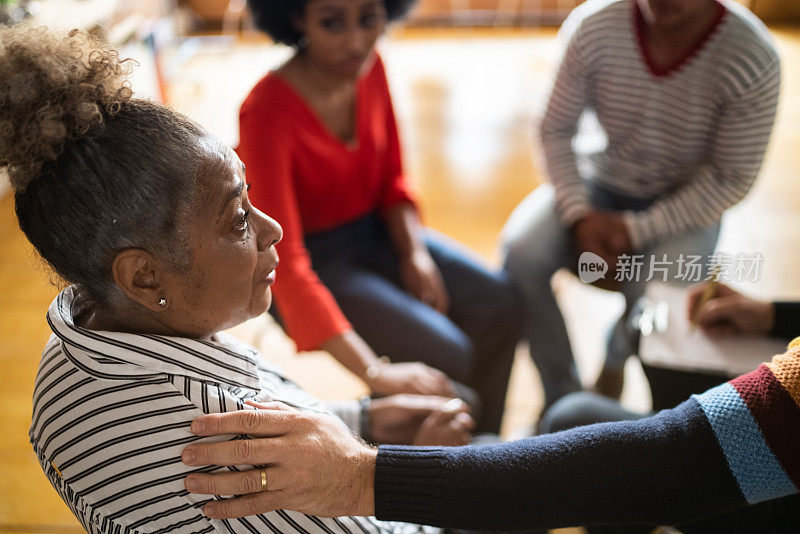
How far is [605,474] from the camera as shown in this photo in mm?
766

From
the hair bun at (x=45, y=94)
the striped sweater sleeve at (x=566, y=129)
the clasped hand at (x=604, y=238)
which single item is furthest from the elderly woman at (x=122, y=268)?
the striped sweater sleeve at (x=566, y=129)

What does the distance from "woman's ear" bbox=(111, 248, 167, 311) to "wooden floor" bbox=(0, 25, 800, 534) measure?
0.48 feet

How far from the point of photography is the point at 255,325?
77.2 inches

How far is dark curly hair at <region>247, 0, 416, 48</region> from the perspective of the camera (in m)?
1.42

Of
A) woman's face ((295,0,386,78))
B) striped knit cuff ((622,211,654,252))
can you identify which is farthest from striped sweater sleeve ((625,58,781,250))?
woman's face ((295,0,386,78))

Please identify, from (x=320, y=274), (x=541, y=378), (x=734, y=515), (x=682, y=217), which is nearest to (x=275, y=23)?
(x=320, y=274)

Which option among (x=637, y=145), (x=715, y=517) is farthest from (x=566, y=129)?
(x=715, y=517)

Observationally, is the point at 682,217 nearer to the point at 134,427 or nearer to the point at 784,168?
the point at 784,168

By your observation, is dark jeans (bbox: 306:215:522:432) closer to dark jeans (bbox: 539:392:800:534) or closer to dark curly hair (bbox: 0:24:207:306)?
dark jeans (bbox: 539:392:800:534)

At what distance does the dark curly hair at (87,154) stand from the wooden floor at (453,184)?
0.10 m

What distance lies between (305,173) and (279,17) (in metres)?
0.37

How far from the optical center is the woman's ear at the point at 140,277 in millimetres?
725

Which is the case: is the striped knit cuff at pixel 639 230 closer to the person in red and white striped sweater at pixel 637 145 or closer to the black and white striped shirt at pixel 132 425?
the person in red and white striped sweater at pixel 637 145

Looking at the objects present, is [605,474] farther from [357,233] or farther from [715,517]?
[357,233]
